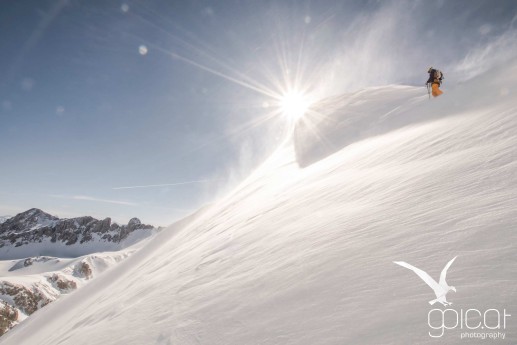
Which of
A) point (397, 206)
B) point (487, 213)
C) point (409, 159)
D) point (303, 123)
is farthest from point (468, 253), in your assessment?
point (303, 123)

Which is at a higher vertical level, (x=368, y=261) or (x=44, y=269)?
(x=44, y=269)

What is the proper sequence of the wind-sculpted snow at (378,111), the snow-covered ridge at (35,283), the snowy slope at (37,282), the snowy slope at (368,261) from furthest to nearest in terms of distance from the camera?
the snowy slope at (37,282)
the snow-covered ridge at (35,283)
the wind-sculpted snow at (378,111)
the snowy slope at (368,261)

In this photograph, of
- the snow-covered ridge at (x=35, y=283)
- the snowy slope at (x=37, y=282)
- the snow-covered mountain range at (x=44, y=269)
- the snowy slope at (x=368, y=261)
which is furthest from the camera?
the snow-covered mountain range at (x=44, y=269)

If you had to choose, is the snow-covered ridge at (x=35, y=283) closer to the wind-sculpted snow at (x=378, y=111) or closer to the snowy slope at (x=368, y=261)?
the wind-sculpted snow at (x=378, y=111)

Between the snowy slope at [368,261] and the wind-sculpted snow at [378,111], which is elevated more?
the wind-sculpted snow at [378,111]

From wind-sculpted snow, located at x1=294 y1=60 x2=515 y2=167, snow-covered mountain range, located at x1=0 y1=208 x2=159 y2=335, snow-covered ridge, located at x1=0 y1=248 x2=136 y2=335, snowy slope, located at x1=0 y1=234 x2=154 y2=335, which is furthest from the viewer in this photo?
snow-covered mountain range, located at x1=0 y1=208 x2=159 y2=335

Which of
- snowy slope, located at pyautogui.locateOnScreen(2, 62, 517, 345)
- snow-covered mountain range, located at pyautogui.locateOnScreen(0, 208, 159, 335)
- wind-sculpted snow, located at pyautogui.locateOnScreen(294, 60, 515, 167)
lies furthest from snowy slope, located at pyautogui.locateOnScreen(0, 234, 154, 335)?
snowy slope, located at pyautogui.locateOnScreen(2, 62, 517, 345)

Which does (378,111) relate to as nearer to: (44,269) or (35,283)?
(35,283)

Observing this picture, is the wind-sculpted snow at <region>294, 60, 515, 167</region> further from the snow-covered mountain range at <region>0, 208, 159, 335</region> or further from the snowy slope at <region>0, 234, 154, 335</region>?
the snowy slope at <region>0, 234, 154, 335</region>

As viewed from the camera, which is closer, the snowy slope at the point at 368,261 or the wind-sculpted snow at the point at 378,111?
the snowy slope at the point at 368,261

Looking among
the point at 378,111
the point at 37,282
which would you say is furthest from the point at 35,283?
the point at 378,111

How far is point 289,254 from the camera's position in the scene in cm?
336

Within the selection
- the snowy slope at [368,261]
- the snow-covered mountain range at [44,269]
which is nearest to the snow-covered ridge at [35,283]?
the snow-covered mountain range at [44,269]

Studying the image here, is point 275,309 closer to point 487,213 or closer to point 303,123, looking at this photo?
point 487,213
